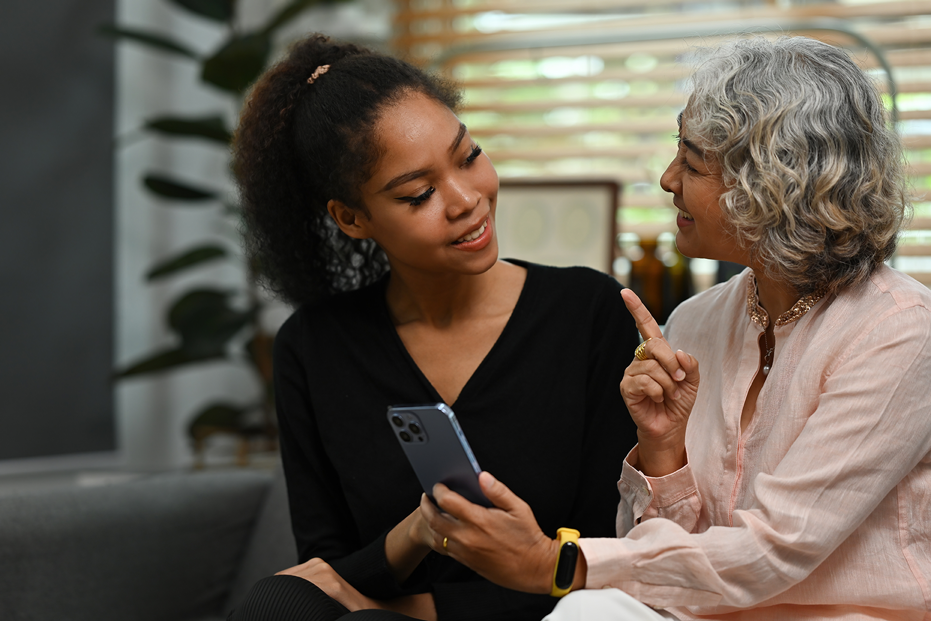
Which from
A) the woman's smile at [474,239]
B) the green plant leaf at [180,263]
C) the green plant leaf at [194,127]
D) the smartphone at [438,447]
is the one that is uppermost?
the green plant leaf at [194,127]

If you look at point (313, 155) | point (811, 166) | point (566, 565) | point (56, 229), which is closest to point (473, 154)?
point (313, 155)

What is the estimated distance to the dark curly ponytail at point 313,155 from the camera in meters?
1.31

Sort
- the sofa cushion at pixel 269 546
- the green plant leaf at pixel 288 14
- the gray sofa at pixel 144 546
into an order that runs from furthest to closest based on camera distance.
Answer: the green plant leaf at pixel 288 14 < the sofa cushion at pixel 269 546 < the gray sofa at pixel 144 546

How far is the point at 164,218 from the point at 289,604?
2166 mm

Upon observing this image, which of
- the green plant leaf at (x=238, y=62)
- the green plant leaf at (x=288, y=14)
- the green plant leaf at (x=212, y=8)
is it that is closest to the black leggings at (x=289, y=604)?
the green plant leaf at (x=238, y=62)

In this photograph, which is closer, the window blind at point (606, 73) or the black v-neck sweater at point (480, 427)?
the black v-neck sweater at point (480, 427)

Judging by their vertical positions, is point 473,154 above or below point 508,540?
above

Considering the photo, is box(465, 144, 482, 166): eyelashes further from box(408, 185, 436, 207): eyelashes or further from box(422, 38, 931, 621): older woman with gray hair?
box(422, 38, 931, 621): older woman with gray hair

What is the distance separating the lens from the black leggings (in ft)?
3.83

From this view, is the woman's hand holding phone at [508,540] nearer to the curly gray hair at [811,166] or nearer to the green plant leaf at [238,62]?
the curly gray hair at [811,166]

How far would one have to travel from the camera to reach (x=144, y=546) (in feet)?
5.39

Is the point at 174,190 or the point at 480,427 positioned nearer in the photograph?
the point at 480,427

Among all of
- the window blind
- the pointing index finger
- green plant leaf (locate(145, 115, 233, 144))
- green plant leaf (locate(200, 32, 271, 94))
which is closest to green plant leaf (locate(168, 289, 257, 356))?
green plant leaf (locate(145, 115, 233, 144))

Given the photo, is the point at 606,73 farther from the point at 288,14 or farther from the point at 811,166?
the point at 811,166
